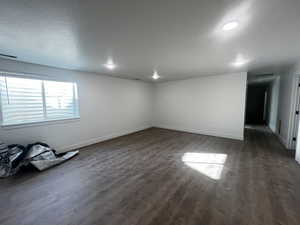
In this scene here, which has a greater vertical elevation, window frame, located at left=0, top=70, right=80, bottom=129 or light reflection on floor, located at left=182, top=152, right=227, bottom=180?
window frame, located at left=0, top=70, right=80, bottom=129

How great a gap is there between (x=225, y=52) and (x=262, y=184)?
2387mm

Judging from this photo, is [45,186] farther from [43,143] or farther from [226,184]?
[226,184]

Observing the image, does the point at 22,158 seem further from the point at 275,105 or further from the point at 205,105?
the point at 275,105

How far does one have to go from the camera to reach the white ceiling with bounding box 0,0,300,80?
1258 mm

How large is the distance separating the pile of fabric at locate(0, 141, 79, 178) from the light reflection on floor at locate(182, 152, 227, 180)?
2936 millimetres

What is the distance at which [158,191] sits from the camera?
6.57 ft

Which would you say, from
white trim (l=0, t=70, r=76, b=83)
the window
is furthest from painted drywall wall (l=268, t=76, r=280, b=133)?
white trim (l=0, t=70, r=76, b=83)

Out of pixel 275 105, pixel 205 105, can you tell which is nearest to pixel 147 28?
pixel 205 105

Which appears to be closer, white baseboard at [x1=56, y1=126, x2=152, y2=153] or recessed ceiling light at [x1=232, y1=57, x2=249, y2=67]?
recessed ceiling light at [x1=232, y1=57, x2=249, y2=67]

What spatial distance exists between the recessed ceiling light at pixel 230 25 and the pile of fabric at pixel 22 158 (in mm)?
3864

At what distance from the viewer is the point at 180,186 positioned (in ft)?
6.96

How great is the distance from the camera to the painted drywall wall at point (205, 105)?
14.8 ft

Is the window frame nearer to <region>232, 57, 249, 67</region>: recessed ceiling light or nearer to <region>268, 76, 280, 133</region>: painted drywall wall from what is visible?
<region>232, 57, 249, 67</region>: recessed ceiling light

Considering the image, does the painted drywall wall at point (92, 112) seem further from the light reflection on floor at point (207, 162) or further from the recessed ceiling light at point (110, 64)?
the light reflection on floor at point (207, 162)
